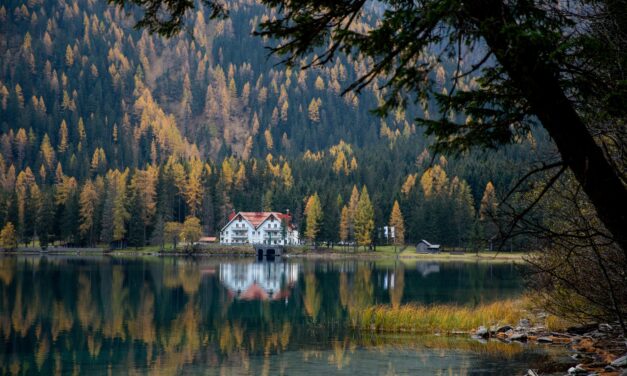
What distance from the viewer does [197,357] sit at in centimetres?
2956

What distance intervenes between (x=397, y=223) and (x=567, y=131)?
130 metres

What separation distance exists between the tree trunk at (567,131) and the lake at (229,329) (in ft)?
55.6

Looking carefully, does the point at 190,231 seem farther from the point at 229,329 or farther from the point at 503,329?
the point at 503,329

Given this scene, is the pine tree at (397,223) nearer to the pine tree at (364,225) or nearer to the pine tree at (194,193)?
the pine tree at (364,225)

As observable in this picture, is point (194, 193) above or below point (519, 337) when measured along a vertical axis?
above

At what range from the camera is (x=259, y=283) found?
71.6m

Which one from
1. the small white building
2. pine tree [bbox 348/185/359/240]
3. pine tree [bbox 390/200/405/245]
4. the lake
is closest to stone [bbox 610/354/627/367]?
the lake

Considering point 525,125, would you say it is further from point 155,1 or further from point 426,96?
point 155,1

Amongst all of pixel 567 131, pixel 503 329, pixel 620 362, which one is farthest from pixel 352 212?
pixel 567 131

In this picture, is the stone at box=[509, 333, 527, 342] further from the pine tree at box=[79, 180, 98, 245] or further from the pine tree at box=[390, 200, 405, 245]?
the pine tree at box=[79, 180, 98, 245]

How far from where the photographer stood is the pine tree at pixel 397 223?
137 m

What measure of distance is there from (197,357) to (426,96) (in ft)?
76.5

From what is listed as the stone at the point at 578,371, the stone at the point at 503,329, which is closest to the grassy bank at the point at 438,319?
the stone at the point at 503,329

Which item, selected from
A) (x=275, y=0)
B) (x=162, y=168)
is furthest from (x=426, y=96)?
(x=162, y=168)
